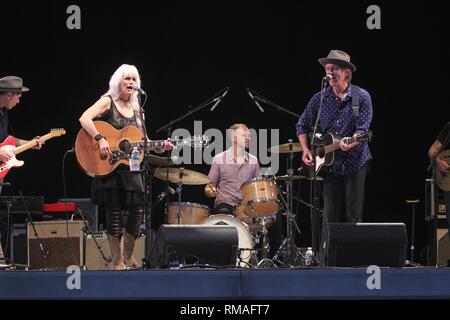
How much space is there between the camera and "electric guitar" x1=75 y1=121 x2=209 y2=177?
Result: 7.47 meters

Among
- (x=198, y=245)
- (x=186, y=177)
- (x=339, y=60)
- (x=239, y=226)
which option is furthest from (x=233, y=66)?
(x=198, y=245)

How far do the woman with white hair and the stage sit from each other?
172 centimetres

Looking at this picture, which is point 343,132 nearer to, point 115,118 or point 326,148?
point 326,148

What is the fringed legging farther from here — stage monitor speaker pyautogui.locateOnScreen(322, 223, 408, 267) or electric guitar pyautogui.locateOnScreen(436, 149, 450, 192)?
electric guitar pyautogui.locateOnScreen(436, 149, 450, 192)

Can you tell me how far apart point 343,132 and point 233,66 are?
13.6 ft

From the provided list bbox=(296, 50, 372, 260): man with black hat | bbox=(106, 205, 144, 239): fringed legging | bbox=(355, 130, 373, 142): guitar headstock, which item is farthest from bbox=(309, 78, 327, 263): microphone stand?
bbox=(106, 205, 144, 239): fringed legging

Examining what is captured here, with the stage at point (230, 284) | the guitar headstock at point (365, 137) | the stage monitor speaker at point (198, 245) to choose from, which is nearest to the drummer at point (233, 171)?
the guitar headstock at point (365, 137)

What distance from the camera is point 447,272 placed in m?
5.66

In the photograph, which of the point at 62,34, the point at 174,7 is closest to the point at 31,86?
the point at 62,34

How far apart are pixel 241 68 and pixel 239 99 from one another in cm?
40

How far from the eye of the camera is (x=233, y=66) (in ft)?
37.2

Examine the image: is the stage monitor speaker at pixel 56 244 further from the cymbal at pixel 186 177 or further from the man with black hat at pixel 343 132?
the man with black hat at pixel 343 132

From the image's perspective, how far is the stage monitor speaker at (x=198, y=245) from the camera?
6422mm
